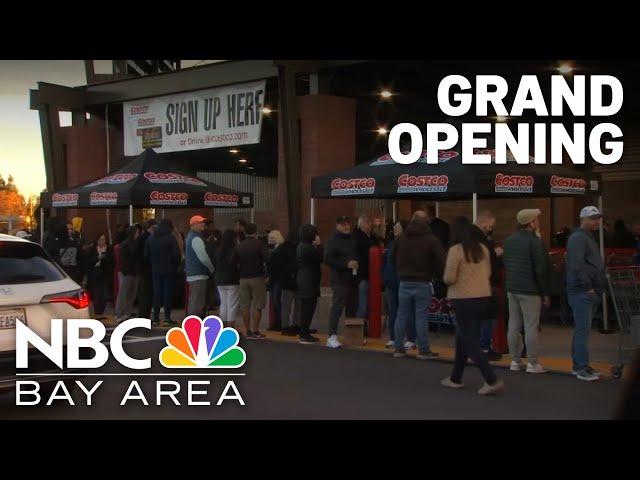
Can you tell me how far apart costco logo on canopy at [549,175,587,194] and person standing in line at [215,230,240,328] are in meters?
4.86

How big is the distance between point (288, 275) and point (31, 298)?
20.7 ft

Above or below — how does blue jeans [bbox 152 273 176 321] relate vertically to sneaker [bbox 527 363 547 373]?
above

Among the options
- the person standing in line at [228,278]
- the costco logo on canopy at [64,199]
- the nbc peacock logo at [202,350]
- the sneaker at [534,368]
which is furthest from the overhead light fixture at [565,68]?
the nbc peacock logo at [202,350]

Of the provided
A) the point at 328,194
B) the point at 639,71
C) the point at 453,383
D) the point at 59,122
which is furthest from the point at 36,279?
the point at 59,122

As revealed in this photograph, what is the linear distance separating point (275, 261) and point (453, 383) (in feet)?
15.7

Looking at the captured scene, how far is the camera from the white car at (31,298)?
7.11m

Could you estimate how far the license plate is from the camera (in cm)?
711

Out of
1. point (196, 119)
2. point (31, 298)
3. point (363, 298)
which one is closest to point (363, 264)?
point (363, 298)

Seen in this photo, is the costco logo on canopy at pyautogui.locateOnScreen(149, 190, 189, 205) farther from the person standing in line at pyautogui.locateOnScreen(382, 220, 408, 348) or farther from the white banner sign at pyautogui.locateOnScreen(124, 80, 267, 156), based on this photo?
the person standing in line at pyautogui.locateOnScreen(382, 220, 408, 348)

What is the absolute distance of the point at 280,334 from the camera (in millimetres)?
13820

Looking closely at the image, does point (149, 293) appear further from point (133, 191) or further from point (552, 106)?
point (552, 106)

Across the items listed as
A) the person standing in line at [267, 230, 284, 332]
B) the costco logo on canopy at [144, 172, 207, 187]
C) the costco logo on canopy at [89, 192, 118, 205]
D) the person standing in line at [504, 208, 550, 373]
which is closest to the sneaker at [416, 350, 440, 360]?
the person standing in line at [504, 208, 550, 373]

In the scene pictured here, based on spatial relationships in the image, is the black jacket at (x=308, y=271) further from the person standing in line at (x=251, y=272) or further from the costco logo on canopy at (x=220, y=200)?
the costco logo on canopy at (x=220, y=200)

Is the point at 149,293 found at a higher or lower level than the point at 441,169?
lower
